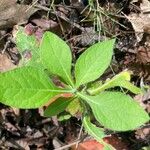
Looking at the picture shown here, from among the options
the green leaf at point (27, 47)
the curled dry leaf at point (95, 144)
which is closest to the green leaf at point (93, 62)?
the green leaf at point (27, 47)

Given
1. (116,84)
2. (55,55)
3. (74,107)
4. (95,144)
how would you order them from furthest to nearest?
(95,144) → (74,107) → (116,84) → (55,55)

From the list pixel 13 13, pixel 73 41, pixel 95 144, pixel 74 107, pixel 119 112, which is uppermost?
pixel 13 13

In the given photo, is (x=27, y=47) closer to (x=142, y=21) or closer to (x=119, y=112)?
(x=142, y=21)

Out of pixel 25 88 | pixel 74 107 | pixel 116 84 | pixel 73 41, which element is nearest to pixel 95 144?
pixel 74 107

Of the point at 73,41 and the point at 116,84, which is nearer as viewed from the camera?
the point at 116,84

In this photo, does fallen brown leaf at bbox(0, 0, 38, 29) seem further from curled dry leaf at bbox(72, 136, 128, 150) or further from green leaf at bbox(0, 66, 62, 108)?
green leaf at bbox(0, 66, 62, 108)

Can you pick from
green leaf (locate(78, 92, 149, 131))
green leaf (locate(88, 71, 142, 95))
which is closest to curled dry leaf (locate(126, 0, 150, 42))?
green leaf (locate(88, 71, 142, 95))
